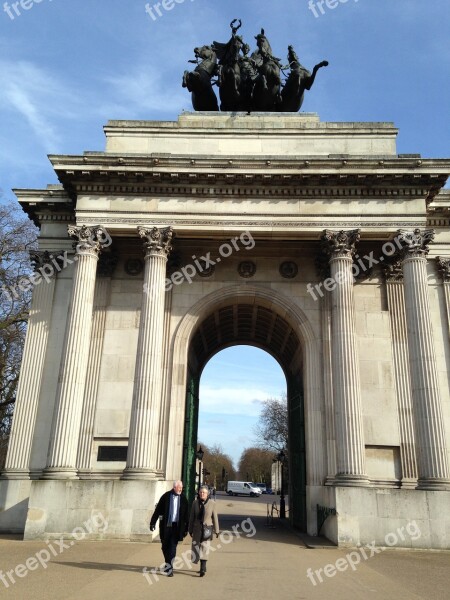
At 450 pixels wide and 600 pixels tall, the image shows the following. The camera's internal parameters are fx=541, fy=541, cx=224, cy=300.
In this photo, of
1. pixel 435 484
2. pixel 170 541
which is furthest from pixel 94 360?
pixel 435 484

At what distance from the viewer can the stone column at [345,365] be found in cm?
1875

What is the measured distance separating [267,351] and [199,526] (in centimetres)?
1953

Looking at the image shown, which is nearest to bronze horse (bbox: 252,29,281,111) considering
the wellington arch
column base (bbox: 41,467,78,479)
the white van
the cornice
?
the wellington arch

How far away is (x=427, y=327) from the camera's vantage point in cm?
2022

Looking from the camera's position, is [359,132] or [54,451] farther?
[359,132]

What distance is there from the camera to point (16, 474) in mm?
20875

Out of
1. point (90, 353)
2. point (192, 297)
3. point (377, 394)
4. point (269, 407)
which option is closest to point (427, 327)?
point (377, 394)

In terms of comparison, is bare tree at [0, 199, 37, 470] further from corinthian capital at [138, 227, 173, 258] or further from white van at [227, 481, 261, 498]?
white van at [227, 481, 261, 498]

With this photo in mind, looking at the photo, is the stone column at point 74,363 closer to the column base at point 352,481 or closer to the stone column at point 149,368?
the stone column at point 149,368

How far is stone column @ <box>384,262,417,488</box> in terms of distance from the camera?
68.4 ft

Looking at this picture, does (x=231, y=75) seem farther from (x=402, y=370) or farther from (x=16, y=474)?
(x=16, y=474)

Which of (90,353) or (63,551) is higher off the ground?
(90,353)

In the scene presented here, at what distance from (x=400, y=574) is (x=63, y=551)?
905 centimetres

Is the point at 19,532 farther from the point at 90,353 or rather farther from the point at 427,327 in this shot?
the point at 427,327
